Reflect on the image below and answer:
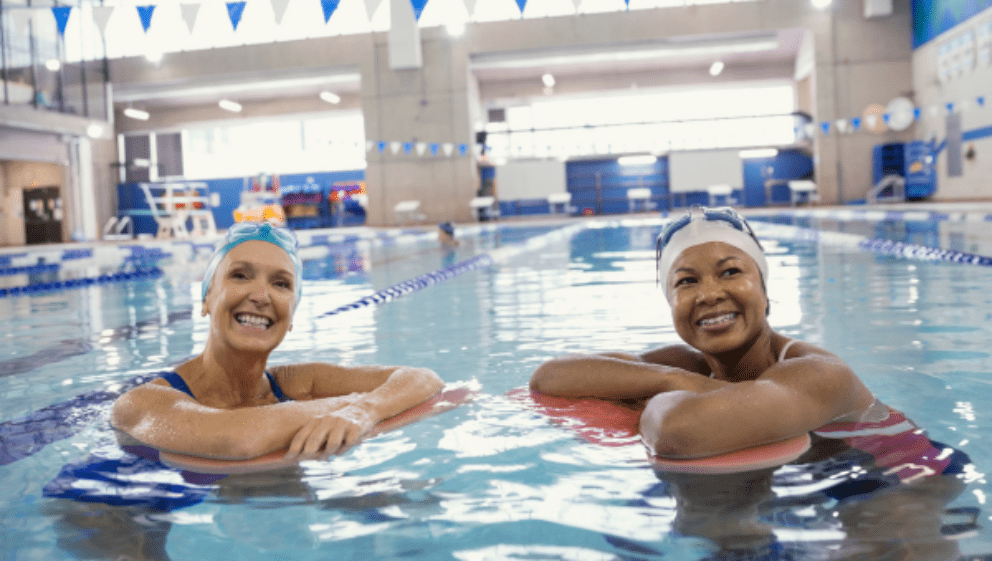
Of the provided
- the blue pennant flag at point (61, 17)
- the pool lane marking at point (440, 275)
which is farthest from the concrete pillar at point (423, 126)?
the pool lane marking at point (440, 275)

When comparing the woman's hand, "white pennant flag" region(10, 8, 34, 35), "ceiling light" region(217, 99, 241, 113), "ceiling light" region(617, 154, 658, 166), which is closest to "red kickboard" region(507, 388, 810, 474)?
the woman's hand

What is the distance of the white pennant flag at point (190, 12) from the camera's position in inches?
634

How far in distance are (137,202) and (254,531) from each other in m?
28.9

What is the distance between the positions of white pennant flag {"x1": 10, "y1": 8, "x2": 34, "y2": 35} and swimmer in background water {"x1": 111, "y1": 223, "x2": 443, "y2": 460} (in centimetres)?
1920

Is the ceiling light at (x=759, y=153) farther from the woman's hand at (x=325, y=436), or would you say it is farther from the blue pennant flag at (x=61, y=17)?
the woman's hand at (x=325, y=436)

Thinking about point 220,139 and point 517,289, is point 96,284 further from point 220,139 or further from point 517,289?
point 220,139

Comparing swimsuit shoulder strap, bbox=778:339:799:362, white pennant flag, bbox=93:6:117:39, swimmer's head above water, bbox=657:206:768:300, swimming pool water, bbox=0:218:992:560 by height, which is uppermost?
white pennant flag, bbox=93:6:117:39

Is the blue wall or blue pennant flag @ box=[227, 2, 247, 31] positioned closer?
blue pennant flag @ box=[227, 2, 247, 31]

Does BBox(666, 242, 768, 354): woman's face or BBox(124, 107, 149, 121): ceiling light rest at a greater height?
BBox(124, 107, 149, 121): ceiling light

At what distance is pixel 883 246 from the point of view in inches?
341

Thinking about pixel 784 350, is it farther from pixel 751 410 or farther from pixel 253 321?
pixel 253 321

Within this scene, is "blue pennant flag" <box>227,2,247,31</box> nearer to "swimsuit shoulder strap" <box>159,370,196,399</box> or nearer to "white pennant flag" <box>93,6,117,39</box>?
"white pennant flag" <box>93,6,117,39</box>

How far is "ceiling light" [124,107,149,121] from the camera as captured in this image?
27494 millimetres

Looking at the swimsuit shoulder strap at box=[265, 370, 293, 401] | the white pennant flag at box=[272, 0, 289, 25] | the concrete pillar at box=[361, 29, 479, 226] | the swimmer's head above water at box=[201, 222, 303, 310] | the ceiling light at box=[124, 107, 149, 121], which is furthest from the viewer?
the ceiling light at box=[124, 107, 149, 121]
